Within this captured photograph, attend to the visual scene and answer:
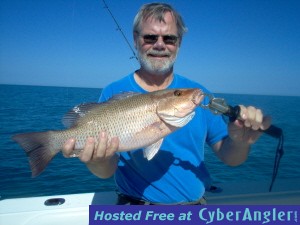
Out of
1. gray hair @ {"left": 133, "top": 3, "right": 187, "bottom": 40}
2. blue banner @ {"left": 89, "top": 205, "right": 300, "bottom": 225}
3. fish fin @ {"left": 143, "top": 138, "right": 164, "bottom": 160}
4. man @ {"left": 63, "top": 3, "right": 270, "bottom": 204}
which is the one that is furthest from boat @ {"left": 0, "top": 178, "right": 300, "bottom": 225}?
gray hair @ {"left": 133, "top": 3, "right": 187, "bottom": 40}

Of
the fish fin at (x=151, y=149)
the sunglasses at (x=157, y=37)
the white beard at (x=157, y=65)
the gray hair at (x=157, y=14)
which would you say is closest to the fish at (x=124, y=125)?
the fish fin at (x=151, y=149)

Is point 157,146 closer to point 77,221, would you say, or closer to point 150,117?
point 150,117

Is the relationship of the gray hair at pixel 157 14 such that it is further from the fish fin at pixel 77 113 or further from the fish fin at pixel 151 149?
the fish fin at pixel 151 149

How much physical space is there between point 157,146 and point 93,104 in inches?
29.8

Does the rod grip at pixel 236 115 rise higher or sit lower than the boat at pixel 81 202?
higher

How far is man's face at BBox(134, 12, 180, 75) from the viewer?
2799 millimetres

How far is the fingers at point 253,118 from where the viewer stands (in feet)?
7.34

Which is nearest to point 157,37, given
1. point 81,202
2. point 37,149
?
point 37,149

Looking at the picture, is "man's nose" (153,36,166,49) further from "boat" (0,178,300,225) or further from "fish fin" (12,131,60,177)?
"boat" (0,178,300,225)

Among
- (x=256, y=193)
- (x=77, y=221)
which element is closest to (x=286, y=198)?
(x=256, y=193)

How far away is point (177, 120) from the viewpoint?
249 centimetres

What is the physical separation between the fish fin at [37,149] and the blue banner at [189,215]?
0.62 meters

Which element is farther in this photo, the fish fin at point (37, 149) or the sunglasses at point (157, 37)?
the sunglasses at point (157, 37)

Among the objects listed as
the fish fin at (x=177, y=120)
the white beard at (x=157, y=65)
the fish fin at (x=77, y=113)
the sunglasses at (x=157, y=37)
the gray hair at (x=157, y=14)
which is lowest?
the fish fin at (x=177, y=120)
